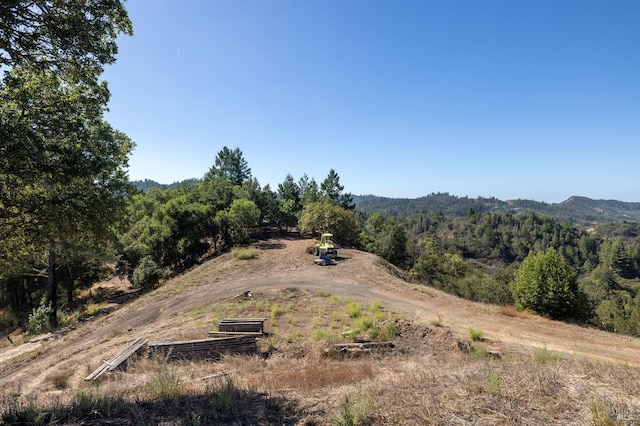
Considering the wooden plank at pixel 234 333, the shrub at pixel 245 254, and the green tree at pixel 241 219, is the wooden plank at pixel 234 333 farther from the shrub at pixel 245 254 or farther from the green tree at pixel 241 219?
the green tree at pixel 241 219

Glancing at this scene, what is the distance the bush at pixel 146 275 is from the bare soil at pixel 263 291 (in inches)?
84.1

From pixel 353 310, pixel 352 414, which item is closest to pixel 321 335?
pixel 353 310

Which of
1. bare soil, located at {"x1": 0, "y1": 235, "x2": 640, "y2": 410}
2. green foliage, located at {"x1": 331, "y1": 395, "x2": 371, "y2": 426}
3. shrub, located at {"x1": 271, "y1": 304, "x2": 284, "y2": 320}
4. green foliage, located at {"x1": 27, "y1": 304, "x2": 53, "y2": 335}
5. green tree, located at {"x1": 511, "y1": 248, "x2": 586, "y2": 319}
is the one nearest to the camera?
green foliage, located at {"x1": 331, "y1": 395, "x2": 371, "y2": 426}

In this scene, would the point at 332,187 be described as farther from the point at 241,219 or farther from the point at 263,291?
the point at 263,291

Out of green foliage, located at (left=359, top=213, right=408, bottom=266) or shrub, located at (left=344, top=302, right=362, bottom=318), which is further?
green foliage, located at (left=359, top=213, right=408, bottom=266)

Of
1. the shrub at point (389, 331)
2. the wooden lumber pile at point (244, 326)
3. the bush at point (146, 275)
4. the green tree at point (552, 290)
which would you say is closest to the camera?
the shrub at point (389, 331)

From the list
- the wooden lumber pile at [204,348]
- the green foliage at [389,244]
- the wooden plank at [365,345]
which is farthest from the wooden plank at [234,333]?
the green foliage at [389,244]

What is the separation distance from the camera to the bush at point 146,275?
2567cm

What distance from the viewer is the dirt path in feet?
37.0

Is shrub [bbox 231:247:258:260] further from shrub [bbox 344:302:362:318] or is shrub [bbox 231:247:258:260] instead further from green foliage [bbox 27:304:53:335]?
shrub [bbox 344:302:362:318]

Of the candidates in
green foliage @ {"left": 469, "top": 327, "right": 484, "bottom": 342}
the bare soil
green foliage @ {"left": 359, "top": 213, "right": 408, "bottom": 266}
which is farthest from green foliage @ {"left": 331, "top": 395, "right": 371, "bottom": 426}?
green foliage @ {"left": 359, "top": 213, "right": 408, "bottom": 266}

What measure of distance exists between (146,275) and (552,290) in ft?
91.5

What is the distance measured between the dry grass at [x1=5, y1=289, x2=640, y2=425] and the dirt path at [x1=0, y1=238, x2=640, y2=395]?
121 inches

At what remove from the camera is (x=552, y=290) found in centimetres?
1514
